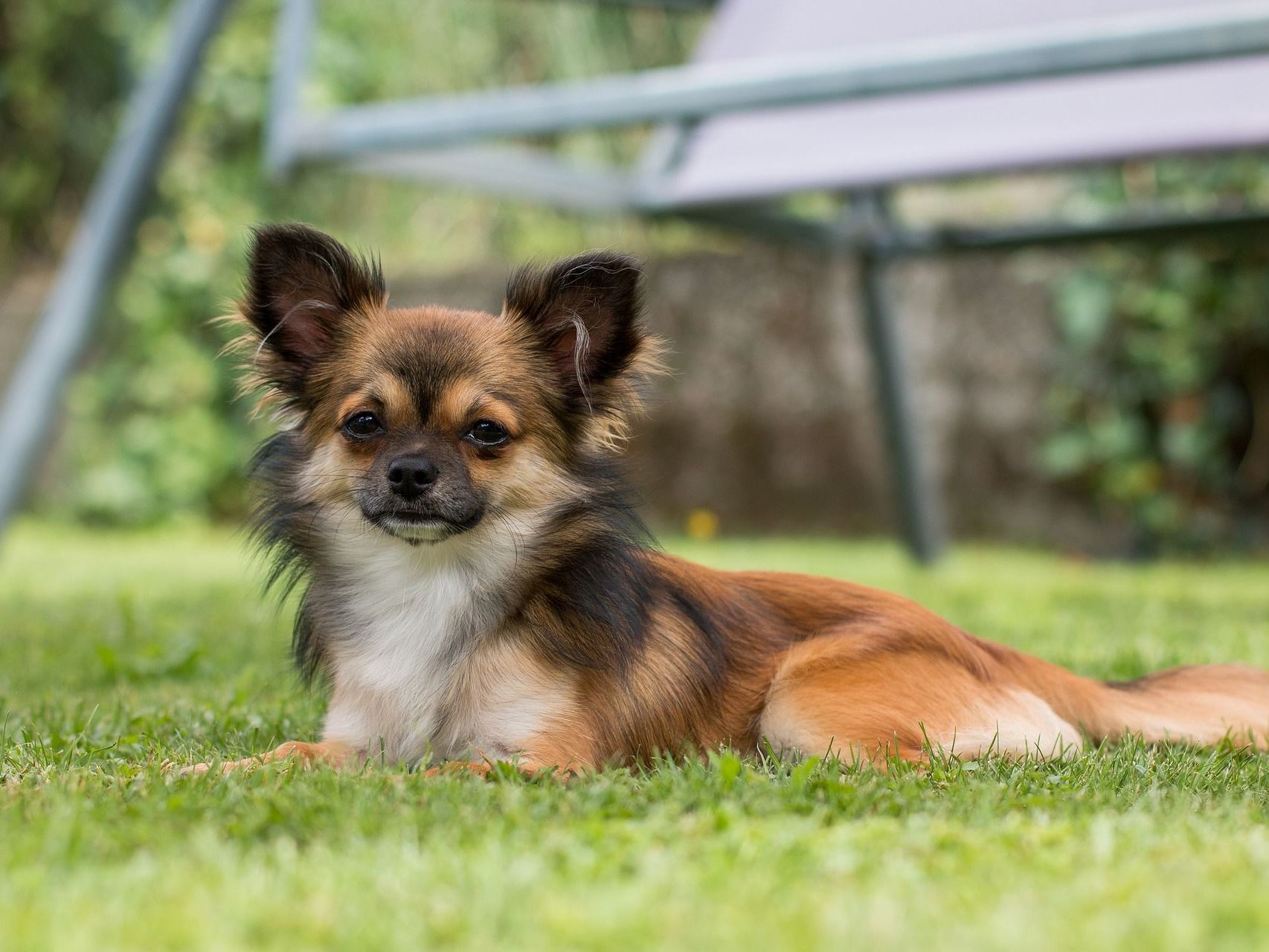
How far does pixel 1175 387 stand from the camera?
8.74m

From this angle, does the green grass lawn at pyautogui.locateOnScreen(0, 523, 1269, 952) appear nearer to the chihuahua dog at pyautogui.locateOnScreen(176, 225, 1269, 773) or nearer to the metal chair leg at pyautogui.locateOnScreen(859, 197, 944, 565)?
the chihuahua dog at pyautogui.locateOnScreen(176, 225, 1269, 773)

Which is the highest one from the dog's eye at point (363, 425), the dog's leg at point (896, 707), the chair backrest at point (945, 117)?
the chair backrest at point (945, 117)

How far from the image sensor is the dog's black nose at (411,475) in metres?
2.90

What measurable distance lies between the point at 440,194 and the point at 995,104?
634 cm

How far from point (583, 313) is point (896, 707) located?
44.3 inches

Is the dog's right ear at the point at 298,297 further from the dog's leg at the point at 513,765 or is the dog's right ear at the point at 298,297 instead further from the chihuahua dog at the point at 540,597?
the dog's leg at the point at 513,765

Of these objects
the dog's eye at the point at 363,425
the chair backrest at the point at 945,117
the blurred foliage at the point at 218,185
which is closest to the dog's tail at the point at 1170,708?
the dog's eye at the point at 363,425

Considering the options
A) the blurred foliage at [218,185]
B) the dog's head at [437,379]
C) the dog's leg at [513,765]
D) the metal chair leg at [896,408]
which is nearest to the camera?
the dog's leg at [513,765]

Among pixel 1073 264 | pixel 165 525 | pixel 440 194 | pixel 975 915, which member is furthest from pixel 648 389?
pixel 440 194

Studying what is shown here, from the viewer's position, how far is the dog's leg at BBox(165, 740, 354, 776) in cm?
272

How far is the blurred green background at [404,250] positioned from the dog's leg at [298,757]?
5.37 m

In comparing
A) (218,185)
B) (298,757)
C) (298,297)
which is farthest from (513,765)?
(218,185)

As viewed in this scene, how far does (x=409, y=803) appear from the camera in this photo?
7.72 ft

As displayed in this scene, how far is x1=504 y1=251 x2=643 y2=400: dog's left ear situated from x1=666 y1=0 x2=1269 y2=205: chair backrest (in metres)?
2.63
